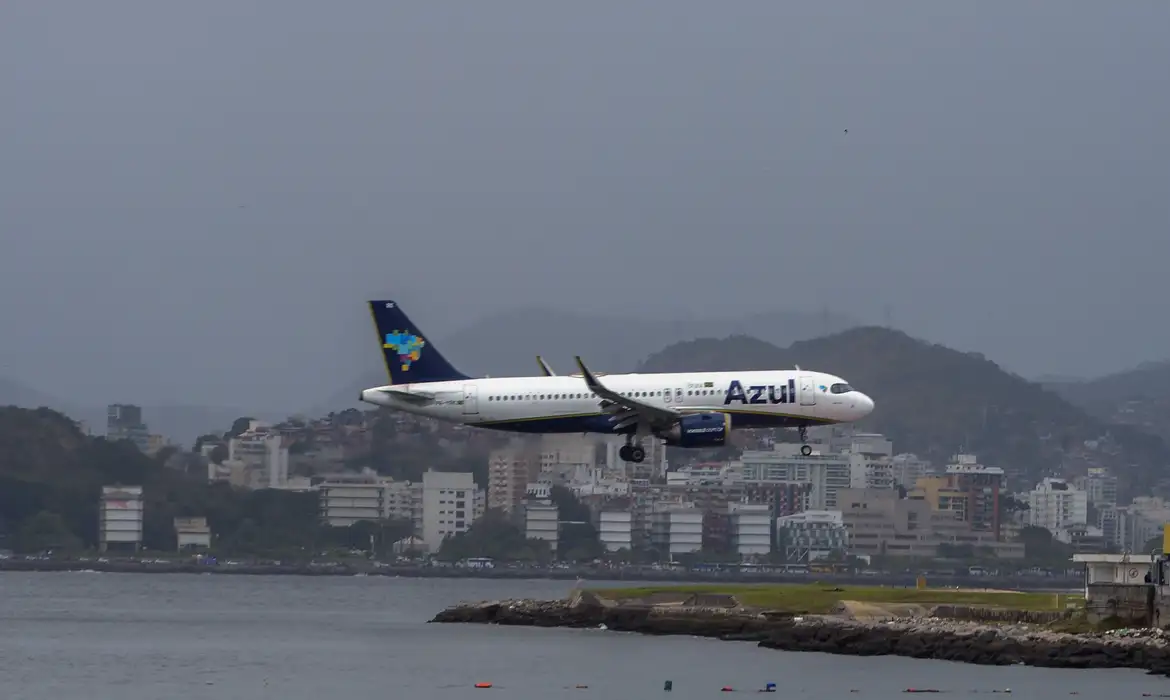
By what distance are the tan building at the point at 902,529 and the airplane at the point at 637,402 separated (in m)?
97.5

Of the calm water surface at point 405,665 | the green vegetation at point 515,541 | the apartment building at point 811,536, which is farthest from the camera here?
the apartment building at point 811,536

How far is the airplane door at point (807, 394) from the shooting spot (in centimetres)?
7381

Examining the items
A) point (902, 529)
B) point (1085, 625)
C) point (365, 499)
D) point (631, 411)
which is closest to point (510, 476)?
point (365, 499)

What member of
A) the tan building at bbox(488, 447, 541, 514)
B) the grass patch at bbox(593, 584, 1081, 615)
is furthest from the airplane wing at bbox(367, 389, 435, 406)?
the tan building at bbox(488, 447, 541, 514)

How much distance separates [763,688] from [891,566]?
105367mm

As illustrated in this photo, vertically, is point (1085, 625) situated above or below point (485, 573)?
above

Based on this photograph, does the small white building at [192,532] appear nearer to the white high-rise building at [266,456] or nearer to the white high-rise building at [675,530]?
the white high-rise building at [266,456]

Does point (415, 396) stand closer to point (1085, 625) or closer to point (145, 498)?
point (1085, 625)

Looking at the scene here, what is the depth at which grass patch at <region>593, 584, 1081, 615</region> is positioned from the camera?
243 ft

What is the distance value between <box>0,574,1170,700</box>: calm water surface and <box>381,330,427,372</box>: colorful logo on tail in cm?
1042

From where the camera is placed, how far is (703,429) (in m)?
72.6

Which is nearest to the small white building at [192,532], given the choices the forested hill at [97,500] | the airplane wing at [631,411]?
the forested hill at [97,500]

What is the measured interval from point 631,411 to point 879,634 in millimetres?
11115

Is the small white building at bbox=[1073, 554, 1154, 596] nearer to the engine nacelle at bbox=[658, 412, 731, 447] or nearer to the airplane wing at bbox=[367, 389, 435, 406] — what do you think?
the engine nacelle at bbox=[658, 412, 731, 447]
